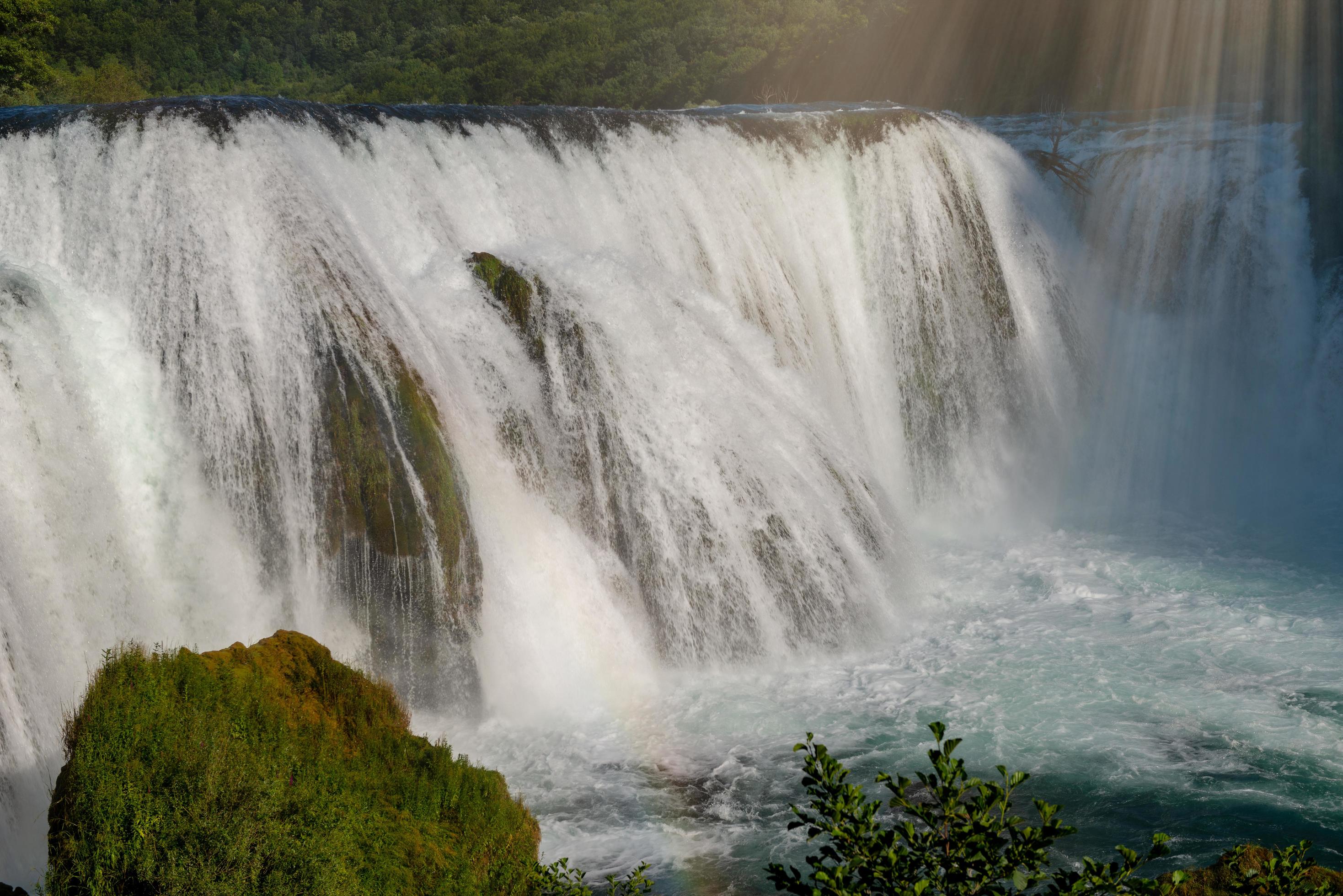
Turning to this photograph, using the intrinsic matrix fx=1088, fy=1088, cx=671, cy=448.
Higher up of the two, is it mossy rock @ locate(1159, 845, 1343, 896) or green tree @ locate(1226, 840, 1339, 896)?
green tree @ locate(1226, 840, 1339, 896)

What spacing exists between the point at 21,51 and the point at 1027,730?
27.4 metres

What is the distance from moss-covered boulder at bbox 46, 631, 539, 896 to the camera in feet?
15.8

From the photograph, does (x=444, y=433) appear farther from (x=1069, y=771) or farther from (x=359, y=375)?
(x=1069, y=771)

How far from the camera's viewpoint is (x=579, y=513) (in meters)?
11.0

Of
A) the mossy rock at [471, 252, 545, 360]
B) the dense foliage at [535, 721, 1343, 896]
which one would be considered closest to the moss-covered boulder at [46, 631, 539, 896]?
the dense foliage at [535, 721, 1343, 896]

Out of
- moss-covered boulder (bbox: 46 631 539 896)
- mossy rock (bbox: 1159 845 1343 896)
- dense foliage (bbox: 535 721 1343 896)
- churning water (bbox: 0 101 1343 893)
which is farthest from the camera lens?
churning water (bbox: 0 101 1343 893)

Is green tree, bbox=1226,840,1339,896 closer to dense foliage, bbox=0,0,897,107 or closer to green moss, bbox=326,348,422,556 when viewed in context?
green moss, bbox=326,348,422,556

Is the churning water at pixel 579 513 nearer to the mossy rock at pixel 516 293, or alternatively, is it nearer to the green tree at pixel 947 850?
the mossy rock at pixel 516 293

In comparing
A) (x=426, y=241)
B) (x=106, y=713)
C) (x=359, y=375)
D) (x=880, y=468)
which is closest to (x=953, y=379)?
(x=880, y=468)

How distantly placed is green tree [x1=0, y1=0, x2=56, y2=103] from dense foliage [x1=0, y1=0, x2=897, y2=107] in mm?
13075

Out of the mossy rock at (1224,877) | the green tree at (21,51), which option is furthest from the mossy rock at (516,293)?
the green tree at (21,51)

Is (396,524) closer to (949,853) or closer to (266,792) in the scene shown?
(266,792)

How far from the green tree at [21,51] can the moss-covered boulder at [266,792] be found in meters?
25.1

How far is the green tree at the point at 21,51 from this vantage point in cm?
2570
